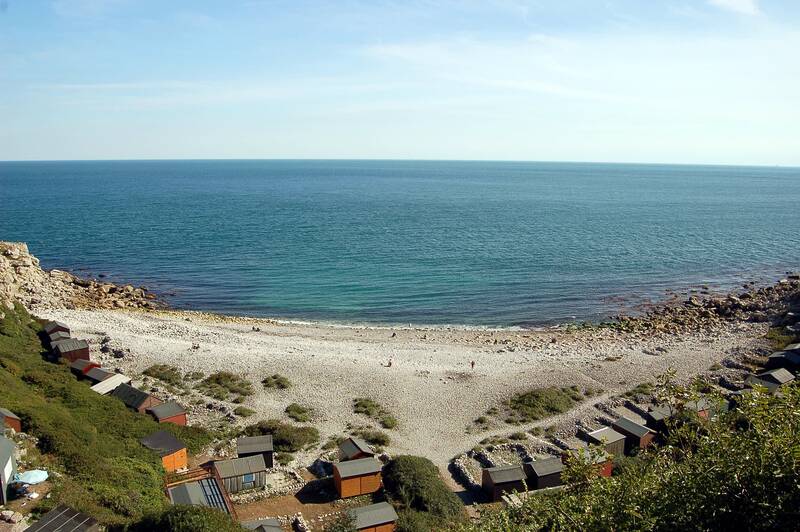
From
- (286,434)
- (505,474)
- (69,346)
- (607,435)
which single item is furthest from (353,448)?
(69,346)

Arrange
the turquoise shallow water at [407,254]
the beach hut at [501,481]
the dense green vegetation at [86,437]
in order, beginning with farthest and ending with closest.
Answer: the turquoise shallow water at [407,254] → the beach hut at [501,481] → the dense green vegetation at [86,437]

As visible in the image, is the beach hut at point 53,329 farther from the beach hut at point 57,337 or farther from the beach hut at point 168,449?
the beach hut at point 168,449

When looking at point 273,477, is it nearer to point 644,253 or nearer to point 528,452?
point 528,452

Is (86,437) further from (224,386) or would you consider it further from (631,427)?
(631,427)

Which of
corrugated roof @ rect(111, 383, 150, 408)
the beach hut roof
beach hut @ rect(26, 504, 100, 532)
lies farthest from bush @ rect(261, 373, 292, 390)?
beach hut @ rect(26, 504, 100, 532)

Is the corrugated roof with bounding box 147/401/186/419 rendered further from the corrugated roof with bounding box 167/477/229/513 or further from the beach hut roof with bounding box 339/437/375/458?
the beach hut roof with bounding box 339/437/375/458

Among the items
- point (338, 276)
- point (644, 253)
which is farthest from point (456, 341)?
point (644, 253)

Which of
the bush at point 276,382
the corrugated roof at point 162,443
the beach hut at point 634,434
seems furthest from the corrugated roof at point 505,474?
the bush at point 276,382
